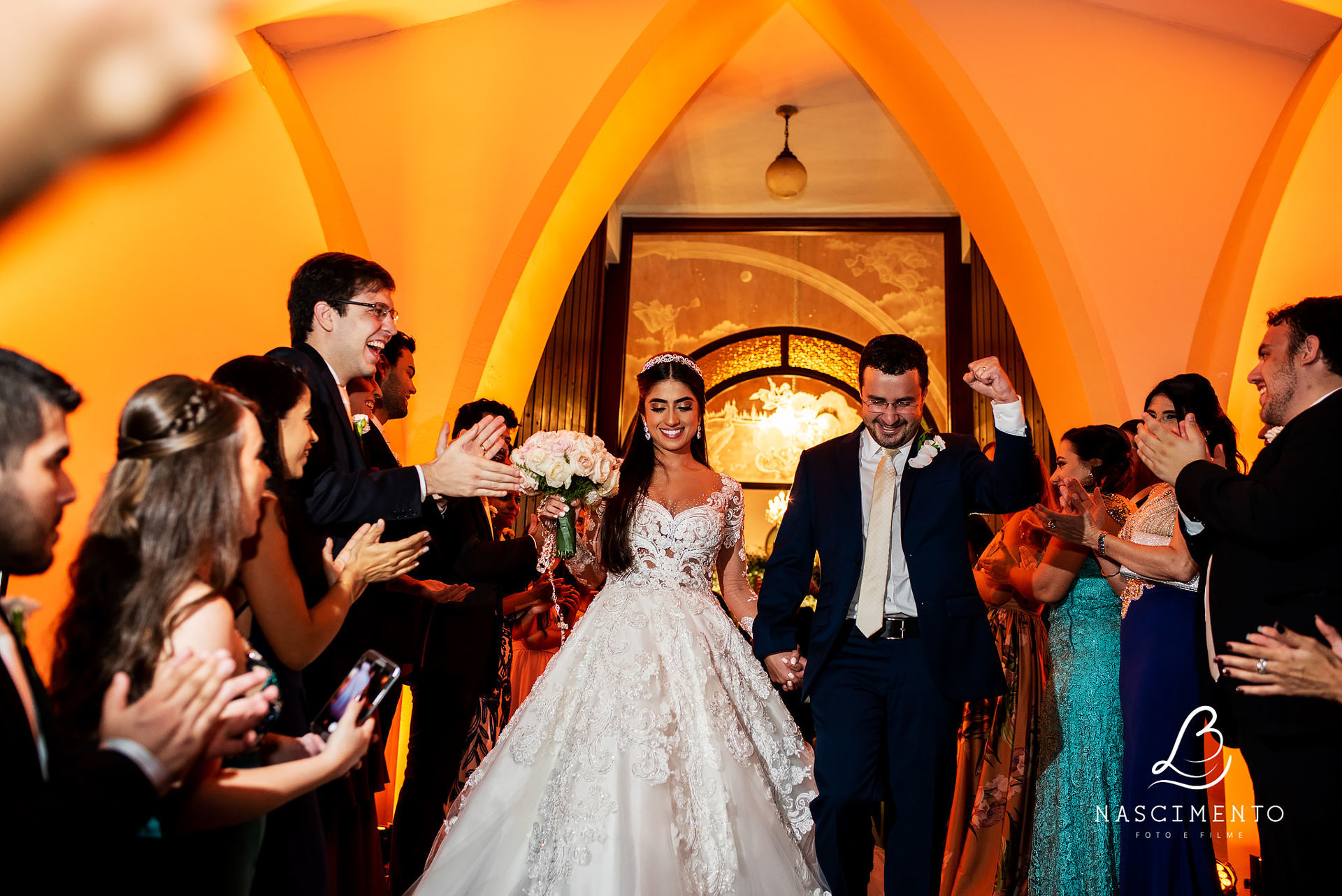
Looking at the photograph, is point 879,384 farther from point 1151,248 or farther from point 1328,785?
point 1151,248

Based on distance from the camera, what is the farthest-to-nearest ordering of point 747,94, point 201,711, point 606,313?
point 606,313
point 747,94
point 201,711

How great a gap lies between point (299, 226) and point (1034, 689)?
4.39 m

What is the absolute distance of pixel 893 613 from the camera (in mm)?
3277

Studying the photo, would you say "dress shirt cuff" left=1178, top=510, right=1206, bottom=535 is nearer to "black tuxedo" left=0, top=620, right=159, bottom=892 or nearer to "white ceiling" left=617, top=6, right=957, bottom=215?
"black tuxedo" left=0, top=620, right=159, bottom=892

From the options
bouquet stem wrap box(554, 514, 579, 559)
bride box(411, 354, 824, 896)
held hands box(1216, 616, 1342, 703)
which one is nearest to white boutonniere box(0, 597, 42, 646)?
bride box(411, 354, 824, 896)

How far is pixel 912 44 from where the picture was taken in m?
5.54

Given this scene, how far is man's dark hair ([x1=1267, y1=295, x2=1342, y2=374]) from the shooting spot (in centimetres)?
260

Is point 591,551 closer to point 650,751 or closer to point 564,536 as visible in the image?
point 564,536

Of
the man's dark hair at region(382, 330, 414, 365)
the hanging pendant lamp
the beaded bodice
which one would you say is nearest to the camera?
the beaded bodice

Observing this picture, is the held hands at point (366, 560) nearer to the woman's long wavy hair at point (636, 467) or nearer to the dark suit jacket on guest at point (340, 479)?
the dark suit jacket on guest at point (340, 479)

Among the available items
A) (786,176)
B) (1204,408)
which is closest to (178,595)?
(1204,408)

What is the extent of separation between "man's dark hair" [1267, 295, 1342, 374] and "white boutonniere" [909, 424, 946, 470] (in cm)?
109

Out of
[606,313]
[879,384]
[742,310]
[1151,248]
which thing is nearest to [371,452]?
[879,384]

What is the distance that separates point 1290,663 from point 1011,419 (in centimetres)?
112
